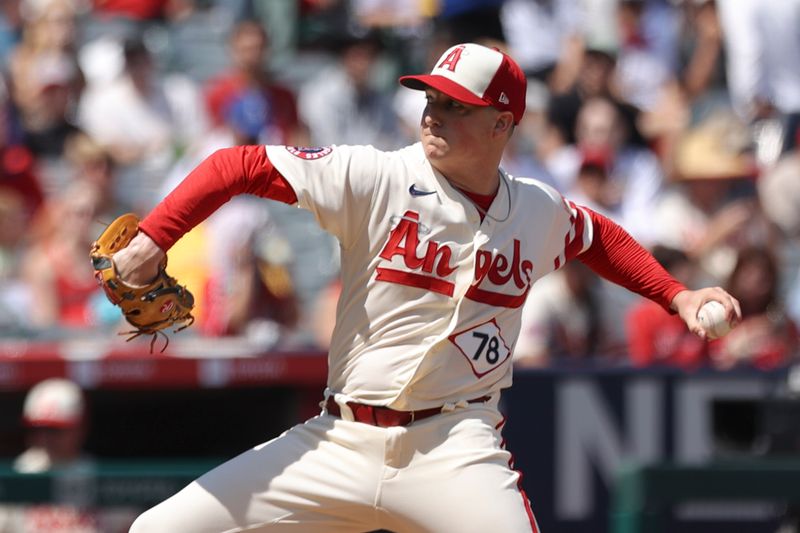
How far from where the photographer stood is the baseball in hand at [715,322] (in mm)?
3965

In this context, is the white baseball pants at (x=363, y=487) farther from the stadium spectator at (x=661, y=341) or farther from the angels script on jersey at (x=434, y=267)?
the stadium spectator at (x=661, y=341)

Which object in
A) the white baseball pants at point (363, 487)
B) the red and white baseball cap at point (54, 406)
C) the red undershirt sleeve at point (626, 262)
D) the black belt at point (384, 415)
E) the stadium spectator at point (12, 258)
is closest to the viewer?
the white baseball pants at point (363, 487)

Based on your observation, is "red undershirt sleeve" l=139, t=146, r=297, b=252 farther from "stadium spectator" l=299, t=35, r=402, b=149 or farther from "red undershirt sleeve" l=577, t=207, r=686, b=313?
"stadium spectator" l=299, t=35, r=402, b=149

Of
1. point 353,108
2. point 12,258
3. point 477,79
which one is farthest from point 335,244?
point 477,79

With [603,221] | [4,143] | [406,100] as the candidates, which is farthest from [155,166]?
[603,221]

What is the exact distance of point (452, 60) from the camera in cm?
398

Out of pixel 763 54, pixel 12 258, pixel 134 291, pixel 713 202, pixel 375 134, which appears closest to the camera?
pixel 134 291

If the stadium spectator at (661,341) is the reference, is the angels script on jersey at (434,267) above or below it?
above

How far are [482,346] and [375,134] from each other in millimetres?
5353

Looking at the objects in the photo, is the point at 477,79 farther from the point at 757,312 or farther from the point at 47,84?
the point at 47,84

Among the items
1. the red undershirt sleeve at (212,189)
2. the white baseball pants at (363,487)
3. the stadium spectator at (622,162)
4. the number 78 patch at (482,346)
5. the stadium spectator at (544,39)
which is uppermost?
the stadium spectator at (544,39)

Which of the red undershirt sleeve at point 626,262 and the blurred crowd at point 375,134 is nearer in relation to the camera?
the red undershirt sleeve at point 626,262

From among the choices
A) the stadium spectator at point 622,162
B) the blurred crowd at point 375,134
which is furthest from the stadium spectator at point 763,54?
the stadium spectator at point 622,162

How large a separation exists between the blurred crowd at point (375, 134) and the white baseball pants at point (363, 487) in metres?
3.13
